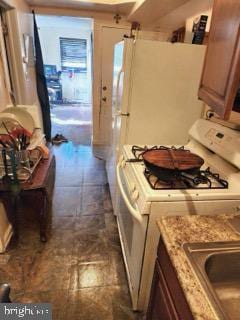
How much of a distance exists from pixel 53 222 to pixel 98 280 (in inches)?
31.1

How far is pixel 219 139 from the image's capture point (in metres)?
1.26

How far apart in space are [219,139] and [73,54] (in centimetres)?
713

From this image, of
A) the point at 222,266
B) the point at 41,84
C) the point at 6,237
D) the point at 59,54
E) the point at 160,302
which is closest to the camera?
the point at 222,266

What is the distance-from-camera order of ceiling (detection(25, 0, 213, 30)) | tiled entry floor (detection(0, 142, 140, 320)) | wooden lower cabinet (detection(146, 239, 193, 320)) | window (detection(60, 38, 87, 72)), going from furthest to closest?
window (detection(60, 38, 87, 72))
ceiling (detection(25, 0, 213, 30))
tiled entry floor (detection(0, 142, 140, 320))
wooden lower cabinet (detection(146, 239, 193, 320))

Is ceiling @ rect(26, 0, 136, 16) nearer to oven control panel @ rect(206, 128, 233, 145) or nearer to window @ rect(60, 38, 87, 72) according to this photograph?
oven control panel @ rect(206, 128, 233, 145)

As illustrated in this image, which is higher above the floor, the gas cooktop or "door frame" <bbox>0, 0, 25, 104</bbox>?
"door frame" <bbox>0, 0, 25, 104</bbox>

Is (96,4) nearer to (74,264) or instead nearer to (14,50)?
(14,50)

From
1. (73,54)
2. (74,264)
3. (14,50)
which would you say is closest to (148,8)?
(14,50)

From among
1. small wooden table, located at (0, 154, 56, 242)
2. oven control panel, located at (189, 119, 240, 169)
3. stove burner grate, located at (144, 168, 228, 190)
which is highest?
oven control panel, located at (189, 119, 240, 169)

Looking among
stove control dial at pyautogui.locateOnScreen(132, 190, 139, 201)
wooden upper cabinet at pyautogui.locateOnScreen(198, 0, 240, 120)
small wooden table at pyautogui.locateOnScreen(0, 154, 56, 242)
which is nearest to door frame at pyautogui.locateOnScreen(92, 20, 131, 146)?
small wooden table at pyautogui.locateOnScreen(0, 154, 56, 242)

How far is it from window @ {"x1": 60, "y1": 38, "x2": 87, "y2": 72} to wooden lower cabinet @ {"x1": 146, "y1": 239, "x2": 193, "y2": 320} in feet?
24.3

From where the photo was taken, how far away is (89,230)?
210 cm

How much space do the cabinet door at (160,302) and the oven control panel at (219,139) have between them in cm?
65

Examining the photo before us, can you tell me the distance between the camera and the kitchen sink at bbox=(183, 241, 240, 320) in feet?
2.39
